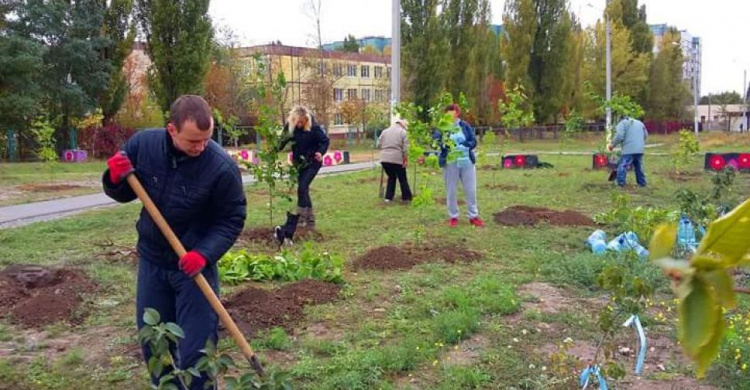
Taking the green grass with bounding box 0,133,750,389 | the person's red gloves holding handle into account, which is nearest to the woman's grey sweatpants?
the green grass with bounding box 0,133,750,389

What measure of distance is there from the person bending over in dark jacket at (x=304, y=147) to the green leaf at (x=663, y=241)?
782 centimetres

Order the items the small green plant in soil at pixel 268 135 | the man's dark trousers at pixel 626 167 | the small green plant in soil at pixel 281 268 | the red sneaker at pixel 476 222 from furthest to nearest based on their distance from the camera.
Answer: the man's dark trousers at pixel 626 167 < the red sneaker at pixel 476 222 < the small green plant in soil at pixel 268 135 < the small green plant in soil at pixel 281 268

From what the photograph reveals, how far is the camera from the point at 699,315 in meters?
0.59

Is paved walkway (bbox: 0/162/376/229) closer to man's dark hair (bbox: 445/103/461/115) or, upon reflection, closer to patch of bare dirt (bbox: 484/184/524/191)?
man's dark hair (bbox: 445/103/461/115)

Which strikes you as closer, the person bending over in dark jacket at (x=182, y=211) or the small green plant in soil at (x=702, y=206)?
the person bending over in dark jacket at (x=182, y=211)

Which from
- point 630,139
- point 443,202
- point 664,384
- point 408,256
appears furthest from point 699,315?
point 630,139

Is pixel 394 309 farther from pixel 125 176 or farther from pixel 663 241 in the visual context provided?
pixel 663 241

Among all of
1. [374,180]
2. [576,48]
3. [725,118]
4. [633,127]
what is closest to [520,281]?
[633,127]

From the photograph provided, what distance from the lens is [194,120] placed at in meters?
3.04

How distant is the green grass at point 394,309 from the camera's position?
414 centimetres

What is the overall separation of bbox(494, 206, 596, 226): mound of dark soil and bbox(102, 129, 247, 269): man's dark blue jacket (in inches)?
267

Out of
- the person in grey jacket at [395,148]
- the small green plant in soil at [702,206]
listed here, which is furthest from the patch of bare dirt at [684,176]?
the small green plant in soil at [702,206]

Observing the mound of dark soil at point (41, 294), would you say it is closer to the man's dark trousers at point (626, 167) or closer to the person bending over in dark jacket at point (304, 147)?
the person bending over in dark jacket at point (304, 147)

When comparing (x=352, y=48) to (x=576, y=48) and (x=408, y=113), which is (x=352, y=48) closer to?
(x=576, y=48)
